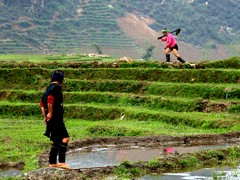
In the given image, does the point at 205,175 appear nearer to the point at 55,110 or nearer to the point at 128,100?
the point at 55,110

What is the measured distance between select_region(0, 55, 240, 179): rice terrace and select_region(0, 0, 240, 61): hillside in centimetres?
7328

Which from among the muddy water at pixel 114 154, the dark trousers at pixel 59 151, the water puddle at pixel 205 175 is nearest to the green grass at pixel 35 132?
the muddy water at pixel 114 154

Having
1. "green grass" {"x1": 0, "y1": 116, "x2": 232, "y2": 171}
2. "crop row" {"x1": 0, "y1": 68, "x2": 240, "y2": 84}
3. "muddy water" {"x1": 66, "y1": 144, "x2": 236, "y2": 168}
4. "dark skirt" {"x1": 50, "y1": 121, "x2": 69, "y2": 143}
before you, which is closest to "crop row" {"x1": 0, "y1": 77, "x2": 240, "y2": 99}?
"crop row" {"x1": 0, "y1": 68, "x2": 240, "y2": 84}

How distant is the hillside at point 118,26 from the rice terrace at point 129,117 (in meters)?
73.3

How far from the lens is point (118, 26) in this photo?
133 metres

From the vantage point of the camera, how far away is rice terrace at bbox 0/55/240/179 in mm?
11633

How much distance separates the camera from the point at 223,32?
457 ft

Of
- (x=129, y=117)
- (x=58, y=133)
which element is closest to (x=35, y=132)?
(x=129, y=117)

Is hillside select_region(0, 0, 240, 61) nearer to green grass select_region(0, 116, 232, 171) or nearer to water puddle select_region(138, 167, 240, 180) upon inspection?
green grass select_region(0, 116, 232, 171)

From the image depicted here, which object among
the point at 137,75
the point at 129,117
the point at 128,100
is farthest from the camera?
the point at 137,75

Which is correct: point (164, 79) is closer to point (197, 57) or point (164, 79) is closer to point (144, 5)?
point (197, 57)

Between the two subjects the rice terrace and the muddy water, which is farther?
the muddy water

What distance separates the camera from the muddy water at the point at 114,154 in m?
12.4

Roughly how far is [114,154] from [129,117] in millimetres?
7092
